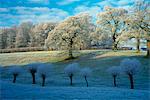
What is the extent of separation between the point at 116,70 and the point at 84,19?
38.9 meters

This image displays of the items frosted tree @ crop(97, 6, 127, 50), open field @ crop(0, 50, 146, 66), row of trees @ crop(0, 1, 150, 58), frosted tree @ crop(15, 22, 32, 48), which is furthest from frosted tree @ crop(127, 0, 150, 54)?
frosted tree @ crop(15, 22, 32, 48)

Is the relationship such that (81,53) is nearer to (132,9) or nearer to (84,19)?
(84,19)

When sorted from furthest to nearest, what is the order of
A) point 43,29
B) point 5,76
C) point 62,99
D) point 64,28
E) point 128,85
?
point 43,29
point 64,28
point 5,76
point 128,85
point 62,99

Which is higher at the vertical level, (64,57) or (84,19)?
(84,19)

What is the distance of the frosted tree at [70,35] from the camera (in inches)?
2955

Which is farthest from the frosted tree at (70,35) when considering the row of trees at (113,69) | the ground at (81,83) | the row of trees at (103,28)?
the row of trees at (113,69)

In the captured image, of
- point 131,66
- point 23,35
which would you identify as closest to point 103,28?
point 23,35

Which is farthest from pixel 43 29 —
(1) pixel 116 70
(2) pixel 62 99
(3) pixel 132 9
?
(2) pixel 62 99

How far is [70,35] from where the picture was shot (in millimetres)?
75312

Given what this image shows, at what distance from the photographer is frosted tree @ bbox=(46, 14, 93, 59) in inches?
2955

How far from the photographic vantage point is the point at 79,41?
76625 millimetres

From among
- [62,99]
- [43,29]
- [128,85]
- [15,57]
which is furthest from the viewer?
[43,29]

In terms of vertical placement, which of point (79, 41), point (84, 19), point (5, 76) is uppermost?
point (84, 19)

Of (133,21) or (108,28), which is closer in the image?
(133,21)
